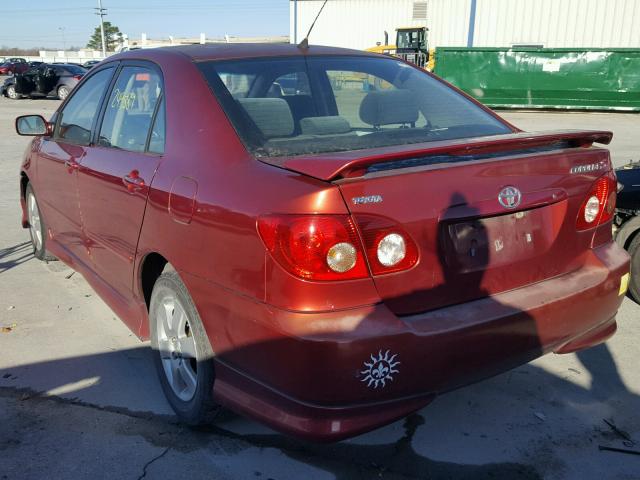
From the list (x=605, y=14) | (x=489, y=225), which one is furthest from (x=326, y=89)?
(x=605, y=14)

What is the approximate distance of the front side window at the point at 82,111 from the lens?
4035 millimetres

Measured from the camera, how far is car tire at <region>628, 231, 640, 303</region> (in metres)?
4.43

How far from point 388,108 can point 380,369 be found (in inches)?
64.9

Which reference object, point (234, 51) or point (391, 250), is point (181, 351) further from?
point (234, 51)

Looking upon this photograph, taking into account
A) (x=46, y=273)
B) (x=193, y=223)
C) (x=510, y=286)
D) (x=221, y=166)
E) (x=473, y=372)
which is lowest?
(x=46, y=273)

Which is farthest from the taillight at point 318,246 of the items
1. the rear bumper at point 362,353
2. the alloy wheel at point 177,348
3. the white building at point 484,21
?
the white building at point 484,21

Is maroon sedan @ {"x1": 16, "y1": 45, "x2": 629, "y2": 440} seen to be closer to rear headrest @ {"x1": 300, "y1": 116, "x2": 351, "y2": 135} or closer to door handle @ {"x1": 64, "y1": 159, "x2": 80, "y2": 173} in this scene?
rear headrest @ {"x1": 300, "y1": 116, "x2": 351, "y2": 135}

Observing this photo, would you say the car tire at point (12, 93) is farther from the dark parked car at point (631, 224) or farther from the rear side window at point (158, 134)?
the dark parked car at point (631, 224)

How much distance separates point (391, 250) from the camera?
2285 mm

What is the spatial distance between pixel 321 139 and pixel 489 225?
0.90 meters

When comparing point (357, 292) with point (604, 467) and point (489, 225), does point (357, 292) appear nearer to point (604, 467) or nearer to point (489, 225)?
point (489, 225)

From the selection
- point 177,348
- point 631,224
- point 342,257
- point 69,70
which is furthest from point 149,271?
point 69,70

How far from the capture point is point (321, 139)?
2.93 metres

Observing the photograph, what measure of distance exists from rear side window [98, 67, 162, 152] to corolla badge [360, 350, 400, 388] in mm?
1748
